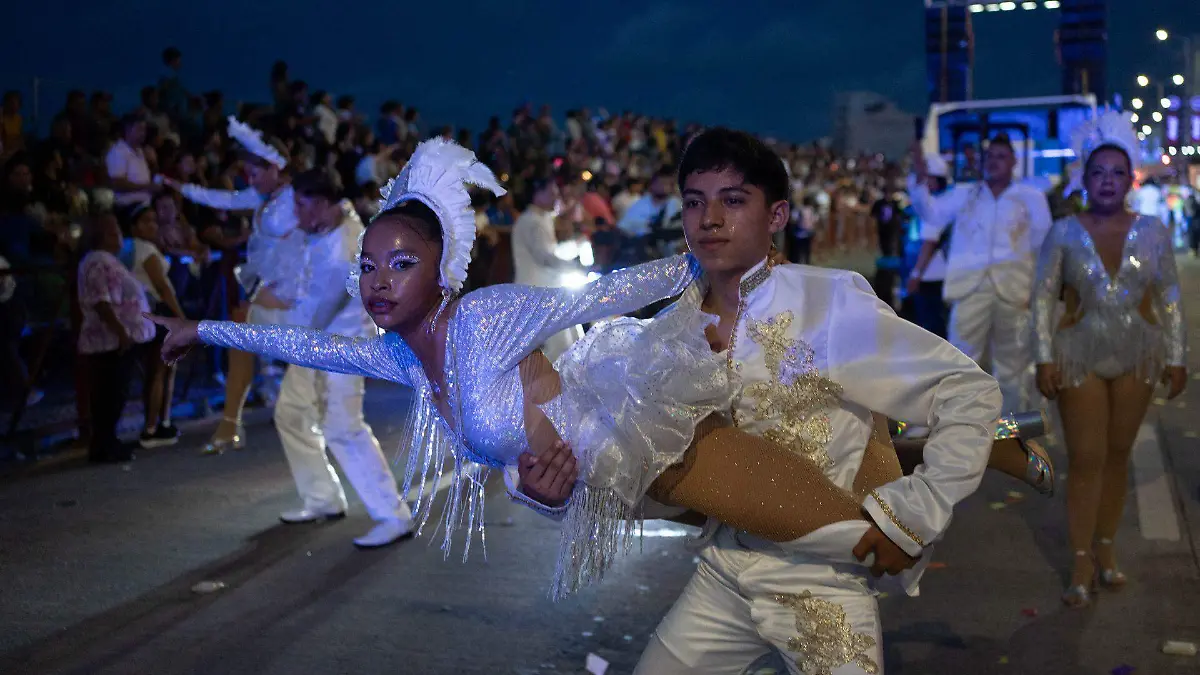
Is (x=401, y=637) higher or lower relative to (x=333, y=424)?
lower

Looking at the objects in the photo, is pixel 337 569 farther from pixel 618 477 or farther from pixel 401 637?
pixel 618 477

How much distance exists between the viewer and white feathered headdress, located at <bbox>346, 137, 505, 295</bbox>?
318 cm

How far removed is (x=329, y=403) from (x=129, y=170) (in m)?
7.18

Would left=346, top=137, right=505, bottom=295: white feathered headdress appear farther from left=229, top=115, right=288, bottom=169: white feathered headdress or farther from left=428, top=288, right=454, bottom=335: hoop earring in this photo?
left=229, top=115, right=288, bottom=169: white feathered headdress

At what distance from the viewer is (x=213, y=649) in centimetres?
514

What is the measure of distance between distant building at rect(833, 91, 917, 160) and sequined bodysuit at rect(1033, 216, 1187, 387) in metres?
50.3

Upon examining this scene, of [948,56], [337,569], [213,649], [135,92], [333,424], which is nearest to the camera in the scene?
[213,649]

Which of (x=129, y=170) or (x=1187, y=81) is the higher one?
(x=1187, y=81)

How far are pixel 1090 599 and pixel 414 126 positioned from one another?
1591cm

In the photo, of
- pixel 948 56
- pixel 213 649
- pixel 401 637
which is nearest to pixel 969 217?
pixel 401 637

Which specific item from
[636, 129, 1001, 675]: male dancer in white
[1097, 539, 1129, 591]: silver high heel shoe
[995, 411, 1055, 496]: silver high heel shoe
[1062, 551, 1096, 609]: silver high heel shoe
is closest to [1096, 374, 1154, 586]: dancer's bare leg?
[1097, 539, 1129, 591]: silver high heel shoe

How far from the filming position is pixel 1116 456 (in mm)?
5578

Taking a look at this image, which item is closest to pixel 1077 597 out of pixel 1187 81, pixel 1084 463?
pixel 1084 463

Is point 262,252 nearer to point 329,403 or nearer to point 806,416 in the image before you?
point 329,403
